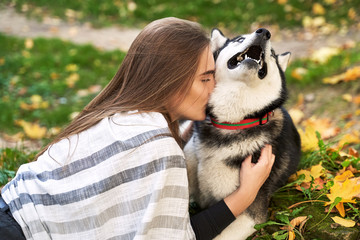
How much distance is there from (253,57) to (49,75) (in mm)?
4409

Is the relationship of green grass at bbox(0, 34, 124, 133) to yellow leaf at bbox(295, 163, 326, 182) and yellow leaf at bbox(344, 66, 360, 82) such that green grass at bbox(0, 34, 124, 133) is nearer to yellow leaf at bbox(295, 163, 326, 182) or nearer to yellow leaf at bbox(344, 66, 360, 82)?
yellow leaf at bbox(295, 163, 326, 182)

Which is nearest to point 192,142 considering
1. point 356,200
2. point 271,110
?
point 271,110

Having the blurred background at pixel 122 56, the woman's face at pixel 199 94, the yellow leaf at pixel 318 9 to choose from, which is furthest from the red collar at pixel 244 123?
the yellow leaf at pixel 318 9

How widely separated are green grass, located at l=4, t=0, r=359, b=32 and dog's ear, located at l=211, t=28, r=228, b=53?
16.5 feet

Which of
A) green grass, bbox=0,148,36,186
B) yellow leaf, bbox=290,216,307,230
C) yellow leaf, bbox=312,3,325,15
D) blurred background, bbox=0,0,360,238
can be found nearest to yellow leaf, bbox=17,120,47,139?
blurred background, bbox=0,0,360,238

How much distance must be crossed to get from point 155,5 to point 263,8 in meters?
2.28

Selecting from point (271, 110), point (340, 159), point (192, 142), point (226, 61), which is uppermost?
point (226, 61)

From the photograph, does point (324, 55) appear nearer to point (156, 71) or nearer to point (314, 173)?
point (314, 173)

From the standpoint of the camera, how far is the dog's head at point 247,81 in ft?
7.36

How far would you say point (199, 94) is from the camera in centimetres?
231

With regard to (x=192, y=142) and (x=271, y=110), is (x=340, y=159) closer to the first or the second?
(x=271, y=110)

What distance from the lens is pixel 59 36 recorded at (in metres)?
7.54

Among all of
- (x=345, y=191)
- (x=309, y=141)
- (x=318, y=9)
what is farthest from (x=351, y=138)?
(x=318, y=9)

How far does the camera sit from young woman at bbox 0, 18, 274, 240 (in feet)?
6.41
